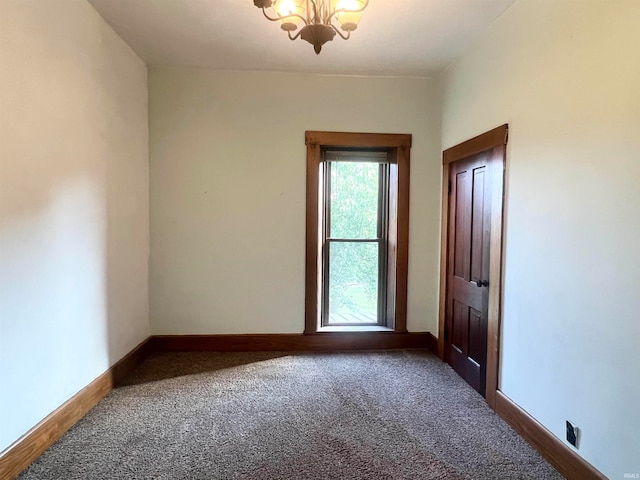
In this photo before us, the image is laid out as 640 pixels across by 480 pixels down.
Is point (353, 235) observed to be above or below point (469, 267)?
above

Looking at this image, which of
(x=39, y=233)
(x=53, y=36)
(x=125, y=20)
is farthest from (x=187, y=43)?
(x=39, y=233)

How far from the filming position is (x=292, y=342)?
364 cm

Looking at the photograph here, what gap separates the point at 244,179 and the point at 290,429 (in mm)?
2263

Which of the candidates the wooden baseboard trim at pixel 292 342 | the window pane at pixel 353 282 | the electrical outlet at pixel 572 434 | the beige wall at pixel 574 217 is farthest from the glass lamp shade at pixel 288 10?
the wooden baseboard trim at pixel 292 342

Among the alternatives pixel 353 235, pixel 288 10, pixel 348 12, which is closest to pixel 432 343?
pixel 353 235

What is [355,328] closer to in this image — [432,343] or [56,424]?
[432,343]

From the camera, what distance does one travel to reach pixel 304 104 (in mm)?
3566

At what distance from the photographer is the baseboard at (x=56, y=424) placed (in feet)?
6.01

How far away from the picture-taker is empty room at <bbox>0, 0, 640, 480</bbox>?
1812mm

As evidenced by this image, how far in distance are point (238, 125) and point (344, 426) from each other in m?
2.77

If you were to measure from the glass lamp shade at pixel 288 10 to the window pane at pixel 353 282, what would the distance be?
228cm

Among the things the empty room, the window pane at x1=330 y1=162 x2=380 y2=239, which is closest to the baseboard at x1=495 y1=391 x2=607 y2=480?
the empty room

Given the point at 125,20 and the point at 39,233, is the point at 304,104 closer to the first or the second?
the point at 125,20

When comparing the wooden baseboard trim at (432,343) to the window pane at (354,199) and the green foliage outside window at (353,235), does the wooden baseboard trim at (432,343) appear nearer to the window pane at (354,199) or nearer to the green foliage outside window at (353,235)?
the green foliage outside window at (353,235)
